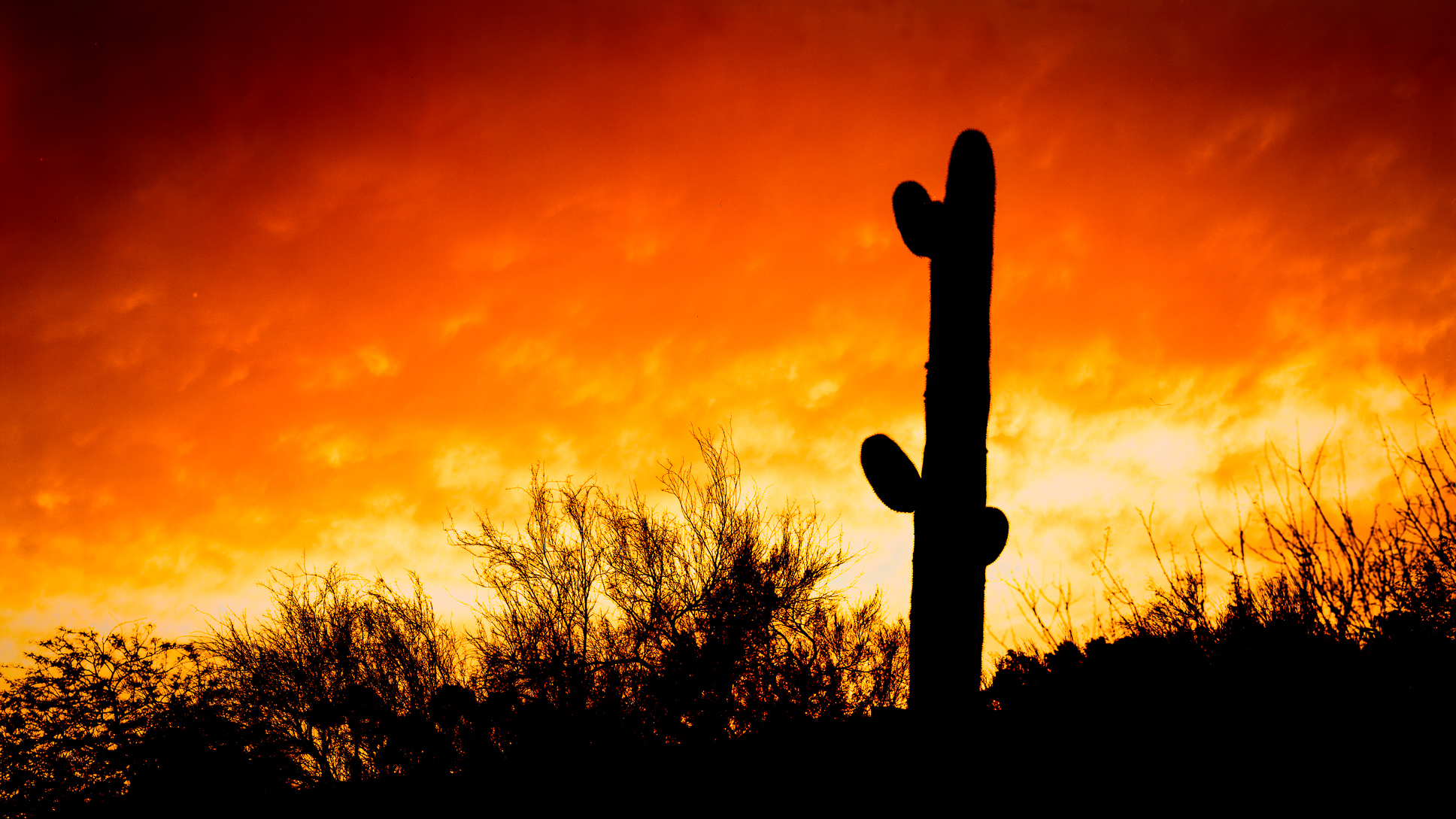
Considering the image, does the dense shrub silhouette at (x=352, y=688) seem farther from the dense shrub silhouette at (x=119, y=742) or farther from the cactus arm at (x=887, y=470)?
the cactus arm at (x=887, y=470)

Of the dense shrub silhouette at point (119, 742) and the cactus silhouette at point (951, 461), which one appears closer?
the cactus silhouette at point (951, 461)

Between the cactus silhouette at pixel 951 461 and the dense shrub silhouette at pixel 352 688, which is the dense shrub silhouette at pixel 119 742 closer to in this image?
the dense shrub silhouette at pixel 352 688

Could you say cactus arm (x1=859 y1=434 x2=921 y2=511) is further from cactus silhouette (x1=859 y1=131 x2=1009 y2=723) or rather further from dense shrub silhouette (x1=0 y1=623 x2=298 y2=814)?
dense shrub silhouette (x1=0 y1=623 x2=298 y2=814)

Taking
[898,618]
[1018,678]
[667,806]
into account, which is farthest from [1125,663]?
[898,618]

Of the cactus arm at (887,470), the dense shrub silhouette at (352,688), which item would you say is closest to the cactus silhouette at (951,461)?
the cactus arm at (887,470)

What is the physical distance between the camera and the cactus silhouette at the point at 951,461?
2814mm

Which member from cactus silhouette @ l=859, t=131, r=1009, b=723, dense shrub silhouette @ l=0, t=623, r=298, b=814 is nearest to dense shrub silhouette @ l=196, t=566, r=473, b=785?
dense shrub silhouette @ l=0, t=623, r=298, b=814

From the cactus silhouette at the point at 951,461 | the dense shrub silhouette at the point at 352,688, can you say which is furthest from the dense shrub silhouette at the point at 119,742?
the cactus silhouette at the point at 951,461

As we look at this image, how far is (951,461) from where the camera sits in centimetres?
291

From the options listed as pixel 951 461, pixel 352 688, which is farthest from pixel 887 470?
pixel 352 688

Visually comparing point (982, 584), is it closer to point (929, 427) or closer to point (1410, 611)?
point (929, 427)

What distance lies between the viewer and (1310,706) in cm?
894

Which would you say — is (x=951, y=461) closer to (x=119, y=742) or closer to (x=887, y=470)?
(x=887, y=470)

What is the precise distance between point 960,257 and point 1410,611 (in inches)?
309
